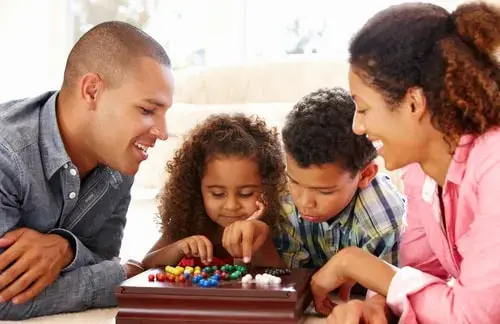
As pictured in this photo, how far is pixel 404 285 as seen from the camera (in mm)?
1193

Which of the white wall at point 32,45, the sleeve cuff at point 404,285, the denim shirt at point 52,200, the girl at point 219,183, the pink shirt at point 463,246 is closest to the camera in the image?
the pink shirt at point 463,246

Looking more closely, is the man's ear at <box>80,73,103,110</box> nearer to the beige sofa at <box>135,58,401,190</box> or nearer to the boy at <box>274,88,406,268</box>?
the boy at <box>274,88,406,268</box>

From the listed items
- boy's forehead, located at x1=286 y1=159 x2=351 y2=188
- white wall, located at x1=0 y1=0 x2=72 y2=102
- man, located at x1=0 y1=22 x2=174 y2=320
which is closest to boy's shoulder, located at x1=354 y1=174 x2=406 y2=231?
boy's forehead, located at x1=286 y1=159 x2=351 y2=188

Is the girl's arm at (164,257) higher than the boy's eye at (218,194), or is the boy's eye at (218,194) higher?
the boy's eye at (218,194)

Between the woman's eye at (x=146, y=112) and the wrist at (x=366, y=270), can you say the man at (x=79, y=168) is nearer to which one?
the woman's eye at (x=146, y=112)

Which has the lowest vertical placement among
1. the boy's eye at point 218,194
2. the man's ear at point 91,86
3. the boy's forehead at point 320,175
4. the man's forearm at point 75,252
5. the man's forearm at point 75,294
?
the man's forearm at point 75,294

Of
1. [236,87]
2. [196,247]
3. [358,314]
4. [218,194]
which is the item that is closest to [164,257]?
[196,247]

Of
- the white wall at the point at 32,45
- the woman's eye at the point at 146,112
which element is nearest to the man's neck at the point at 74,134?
the woman's eye at the point at 146,112

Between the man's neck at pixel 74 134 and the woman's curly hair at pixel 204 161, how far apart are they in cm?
30

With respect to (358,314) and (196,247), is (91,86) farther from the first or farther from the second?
(358,314)

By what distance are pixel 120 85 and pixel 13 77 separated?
2.13m

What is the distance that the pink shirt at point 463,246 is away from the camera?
1.06 meters

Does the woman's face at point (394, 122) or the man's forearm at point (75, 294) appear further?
the man's forearm at point (75, 294)

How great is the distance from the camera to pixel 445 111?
1166 millimetres
